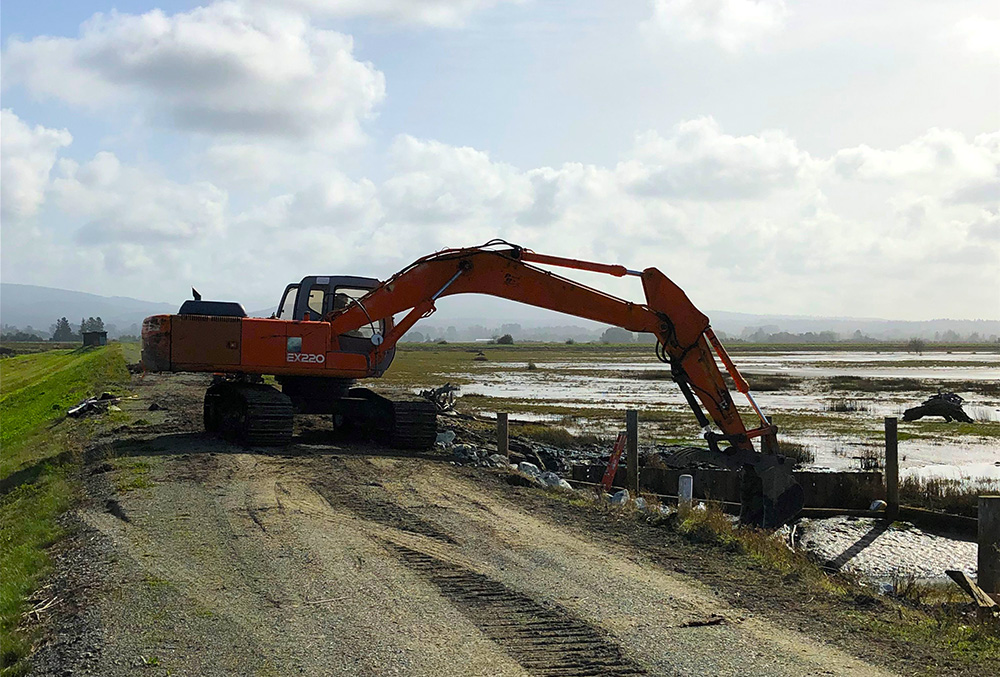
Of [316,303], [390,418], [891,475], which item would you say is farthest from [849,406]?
[316,303]

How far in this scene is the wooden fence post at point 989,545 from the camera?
35.9 ft

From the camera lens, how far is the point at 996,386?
61.5 metres

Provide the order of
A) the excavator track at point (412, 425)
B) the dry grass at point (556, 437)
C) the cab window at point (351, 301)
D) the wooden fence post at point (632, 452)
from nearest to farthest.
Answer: the wooden fence post at point (632, 452)
the excavator track at point (412, 425)
the cab window at point (351, 301)
the dry grass at point (556, 437)

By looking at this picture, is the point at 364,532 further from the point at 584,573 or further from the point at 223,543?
the point at 584,573

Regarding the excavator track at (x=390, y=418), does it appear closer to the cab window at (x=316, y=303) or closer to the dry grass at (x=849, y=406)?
the cab window at (x=316, y=303)

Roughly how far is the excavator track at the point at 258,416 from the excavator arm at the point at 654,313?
1396mm

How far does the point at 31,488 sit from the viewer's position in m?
14.6

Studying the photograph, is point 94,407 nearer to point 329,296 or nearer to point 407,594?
point 329,296

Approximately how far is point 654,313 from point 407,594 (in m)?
9.00

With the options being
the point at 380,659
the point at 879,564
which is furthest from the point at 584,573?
the point at 879,564

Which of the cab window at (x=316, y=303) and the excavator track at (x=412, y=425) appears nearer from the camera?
the excavator track at (x=412, y=425)

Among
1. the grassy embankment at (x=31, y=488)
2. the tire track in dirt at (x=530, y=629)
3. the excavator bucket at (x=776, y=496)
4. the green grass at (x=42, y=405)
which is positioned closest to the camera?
the tire track in dirt at (x=530, y=629)

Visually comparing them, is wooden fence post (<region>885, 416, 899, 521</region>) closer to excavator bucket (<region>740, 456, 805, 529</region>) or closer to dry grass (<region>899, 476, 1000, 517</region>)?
dry grass (<region>899, 476, 1000, 517</region>)

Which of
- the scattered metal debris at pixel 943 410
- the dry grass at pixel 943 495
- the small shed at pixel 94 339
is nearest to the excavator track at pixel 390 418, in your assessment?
the dry grass at pixel 943 495
